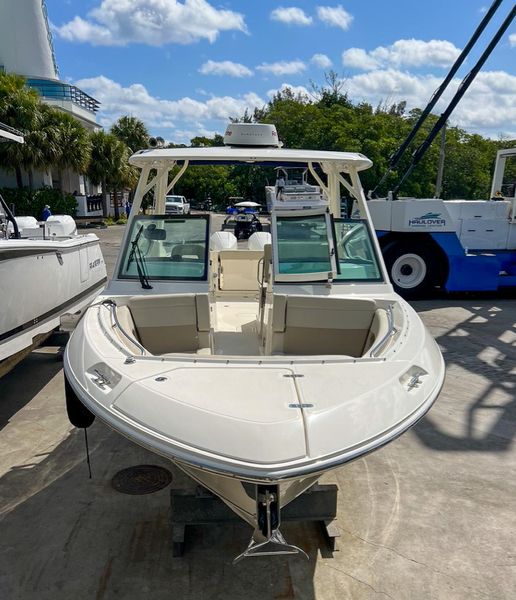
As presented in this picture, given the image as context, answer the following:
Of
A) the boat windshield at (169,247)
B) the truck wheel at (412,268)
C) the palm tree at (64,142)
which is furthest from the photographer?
the palm tree at (64,142)

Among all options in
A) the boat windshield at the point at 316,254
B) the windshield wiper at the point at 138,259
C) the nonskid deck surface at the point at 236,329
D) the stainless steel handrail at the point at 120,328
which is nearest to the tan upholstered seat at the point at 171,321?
the stainless steel handrail at the point at 120,328

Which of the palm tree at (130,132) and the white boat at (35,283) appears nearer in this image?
the white boat at (35,283)

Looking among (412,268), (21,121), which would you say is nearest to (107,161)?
(21,121)

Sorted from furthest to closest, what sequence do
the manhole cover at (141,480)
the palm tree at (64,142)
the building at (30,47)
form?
1. the building at (30,47)
2. the palm tree at (64,142)
3. the manhole cover at (141,480)

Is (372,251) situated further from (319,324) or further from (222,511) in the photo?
(222,511)

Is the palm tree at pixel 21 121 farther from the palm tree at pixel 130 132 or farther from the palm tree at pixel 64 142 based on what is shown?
the palm tree at pixel 130 132

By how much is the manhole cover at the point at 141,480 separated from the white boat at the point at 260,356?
55 centimetres

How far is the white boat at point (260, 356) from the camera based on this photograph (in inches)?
89.0

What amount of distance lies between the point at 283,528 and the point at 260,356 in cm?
113

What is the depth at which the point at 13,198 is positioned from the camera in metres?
22.2

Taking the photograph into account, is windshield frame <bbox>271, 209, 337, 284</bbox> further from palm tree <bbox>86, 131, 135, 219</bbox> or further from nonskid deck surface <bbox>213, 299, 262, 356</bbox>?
palm tree <bbox>86, 131, 135, 219</bbox>

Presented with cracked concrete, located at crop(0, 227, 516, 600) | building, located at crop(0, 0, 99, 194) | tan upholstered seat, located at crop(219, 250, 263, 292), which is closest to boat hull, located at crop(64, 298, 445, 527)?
cracked concrete, located at crop(0, 227, 516, 600)

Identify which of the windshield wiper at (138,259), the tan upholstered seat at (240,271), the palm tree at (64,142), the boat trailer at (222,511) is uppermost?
the palm tree at (64,142)

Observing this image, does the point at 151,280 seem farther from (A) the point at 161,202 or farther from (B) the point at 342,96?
(B) the point at 342,96
